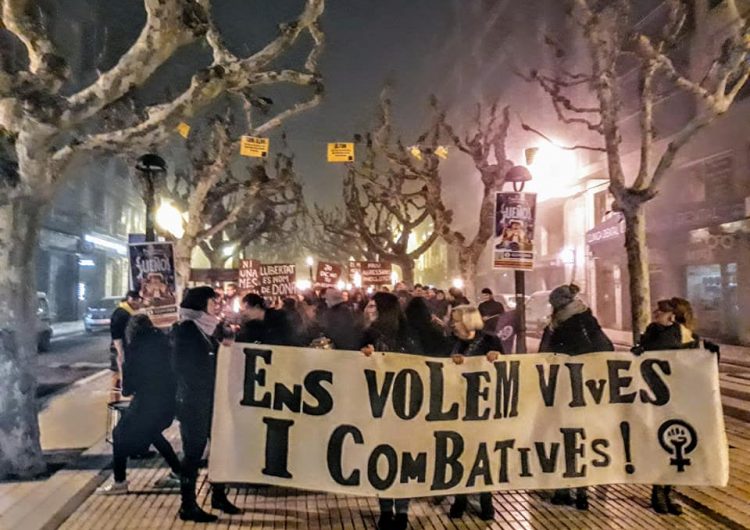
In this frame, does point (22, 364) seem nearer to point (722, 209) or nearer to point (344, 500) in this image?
point (344, 500)

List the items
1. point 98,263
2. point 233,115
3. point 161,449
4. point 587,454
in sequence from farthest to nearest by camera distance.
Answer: point 98,263
point 233,115
point 161,449
point 587,454

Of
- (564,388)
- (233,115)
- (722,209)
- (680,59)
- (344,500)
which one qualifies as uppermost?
(680,59)

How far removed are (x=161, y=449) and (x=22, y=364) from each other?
185cm

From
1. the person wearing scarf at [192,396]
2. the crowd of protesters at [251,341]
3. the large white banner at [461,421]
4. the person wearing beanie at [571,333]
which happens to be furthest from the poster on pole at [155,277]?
the person wearing beanie at [571,333]

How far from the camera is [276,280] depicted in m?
15.3

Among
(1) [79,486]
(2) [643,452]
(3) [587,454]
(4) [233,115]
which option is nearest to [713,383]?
(2) [643,452]

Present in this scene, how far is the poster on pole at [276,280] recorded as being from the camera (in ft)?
50.0

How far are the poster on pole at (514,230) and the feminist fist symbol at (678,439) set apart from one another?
9.74 feet

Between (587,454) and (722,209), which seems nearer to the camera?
(587,454)

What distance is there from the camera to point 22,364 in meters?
7.29

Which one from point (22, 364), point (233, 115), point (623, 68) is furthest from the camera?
point (623, 68)

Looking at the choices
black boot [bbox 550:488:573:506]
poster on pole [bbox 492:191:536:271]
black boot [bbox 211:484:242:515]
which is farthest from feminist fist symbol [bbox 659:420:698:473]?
black boot [bbox 211:484:242:515]

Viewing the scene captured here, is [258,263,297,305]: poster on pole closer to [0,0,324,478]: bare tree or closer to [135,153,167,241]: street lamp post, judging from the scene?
[135,153,167,241]: street lamp post

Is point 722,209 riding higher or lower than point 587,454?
higher
